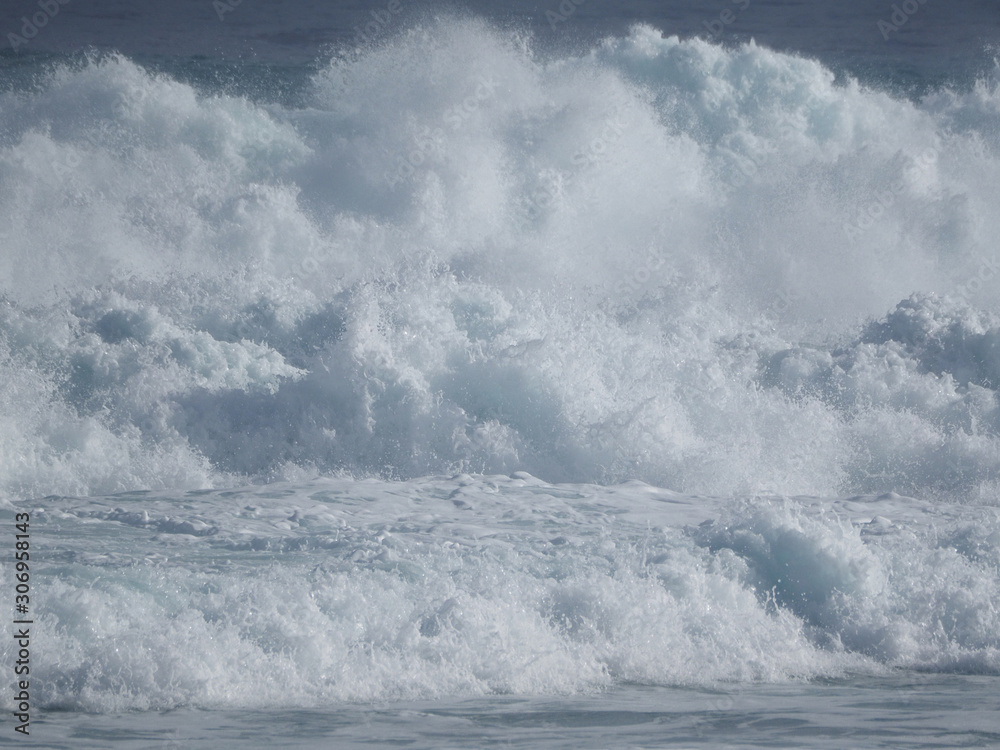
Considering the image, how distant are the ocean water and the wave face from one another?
0.06m

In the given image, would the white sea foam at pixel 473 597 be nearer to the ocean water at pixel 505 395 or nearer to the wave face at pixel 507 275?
the ocean water at pixel 505 395

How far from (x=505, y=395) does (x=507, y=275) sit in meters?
4.77

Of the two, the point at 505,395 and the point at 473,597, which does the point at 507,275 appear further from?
the point at 473,597

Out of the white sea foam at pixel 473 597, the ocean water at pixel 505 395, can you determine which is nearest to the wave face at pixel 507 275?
the ocean water at pixel 505 395

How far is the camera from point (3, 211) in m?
17.2

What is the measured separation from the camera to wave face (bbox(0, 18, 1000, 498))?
10398 millimetres

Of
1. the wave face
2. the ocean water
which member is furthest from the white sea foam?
the wave face

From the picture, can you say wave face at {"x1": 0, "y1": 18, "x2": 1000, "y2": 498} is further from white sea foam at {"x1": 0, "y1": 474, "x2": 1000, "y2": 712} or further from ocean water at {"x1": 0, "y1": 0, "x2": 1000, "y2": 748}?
white sea foam at {"x1": 0, "y1": 474, "x2": 1000, "y2": 712}

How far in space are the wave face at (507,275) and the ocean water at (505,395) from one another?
56 millimetres

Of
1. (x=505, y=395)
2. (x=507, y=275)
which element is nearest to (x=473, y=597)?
(x=505, y=395)

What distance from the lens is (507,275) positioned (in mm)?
15375

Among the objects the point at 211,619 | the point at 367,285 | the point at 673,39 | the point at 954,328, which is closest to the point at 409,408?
the point at 367,285

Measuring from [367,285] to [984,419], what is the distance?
6961 mm

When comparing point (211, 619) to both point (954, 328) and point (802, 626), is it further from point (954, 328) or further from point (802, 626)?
point (954, 328)
